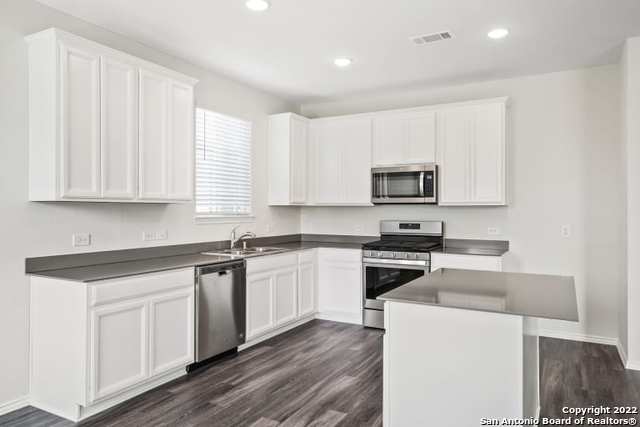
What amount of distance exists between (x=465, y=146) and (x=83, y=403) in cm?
402

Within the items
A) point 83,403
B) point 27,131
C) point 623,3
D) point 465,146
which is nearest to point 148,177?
point 27,131

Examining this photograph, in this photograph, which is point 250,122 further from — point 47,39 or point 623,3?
point 623,3

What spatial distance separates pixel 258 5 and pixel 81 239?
83.6 inches

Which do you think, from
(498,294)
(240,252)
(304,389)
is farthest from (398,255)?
(498,294)

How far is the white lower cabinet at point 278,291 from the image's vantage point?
13.5 feet

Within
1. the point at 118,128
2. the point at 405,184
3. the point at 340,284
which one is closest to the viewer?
the point at 118,128

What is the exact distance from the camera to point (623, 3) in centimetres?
299

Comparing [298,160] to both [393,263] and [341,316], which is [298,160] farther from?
[341,316]

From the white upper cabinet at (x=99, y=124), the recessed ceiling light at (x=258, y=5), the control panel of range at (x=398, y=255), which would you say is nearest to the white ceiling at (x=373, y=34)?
the recessed ceiling light at (x=258, y=5)

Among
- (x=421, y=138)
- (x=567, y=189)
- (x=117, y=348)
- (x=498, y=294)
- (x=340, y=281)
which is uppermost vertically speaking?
(x=421, y=138)

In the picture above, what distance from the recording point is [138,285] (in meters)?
2.98

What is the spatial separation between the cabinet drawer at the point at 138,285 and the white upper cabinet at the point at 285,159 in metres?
2.02

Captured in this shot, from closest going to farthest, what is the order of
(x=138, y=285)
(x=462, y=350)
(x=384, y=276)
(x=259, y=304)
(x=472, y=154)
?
(x=462, y=350)
(x=138, y=285)
(x=259, y=304)
(x=472, y=154)
(x=384, y=276)

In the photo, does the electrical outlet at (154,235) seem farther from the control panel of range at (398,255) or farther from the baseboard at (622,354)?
the baseboard at (622,354)
